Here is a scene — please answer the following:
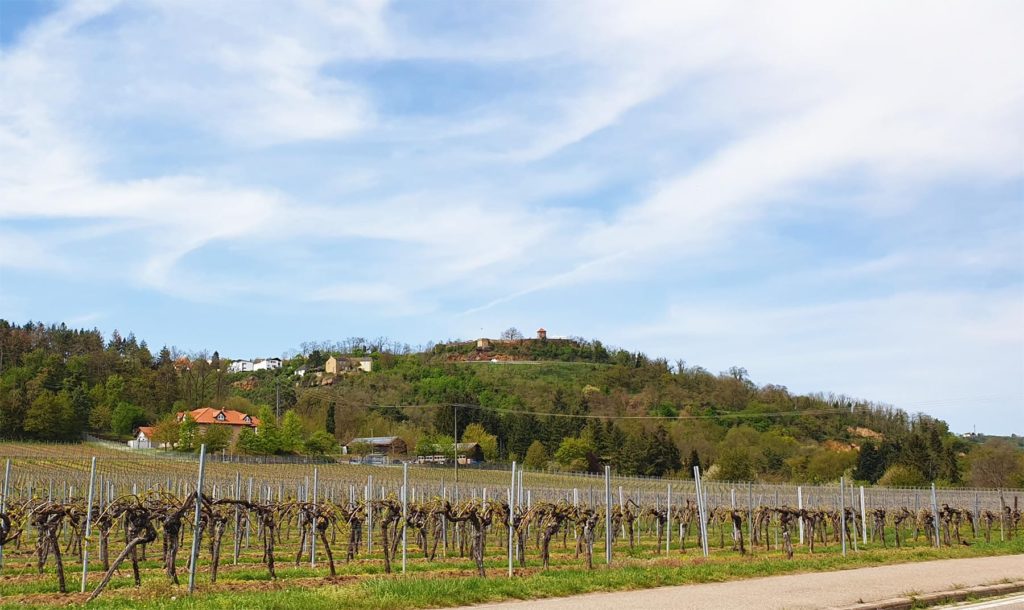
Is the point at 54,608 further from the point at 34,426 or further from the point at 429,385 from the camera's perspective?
the point at 429,385

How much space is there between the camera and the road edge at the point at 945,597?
13721 millimetres

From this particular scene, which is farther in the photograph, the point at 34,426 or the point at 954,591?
the point at 34,426

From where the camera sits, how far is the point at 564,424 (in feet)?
389

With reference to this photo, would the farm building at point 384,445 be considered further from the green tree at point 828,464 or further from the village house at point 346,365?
the village house at point 346,365

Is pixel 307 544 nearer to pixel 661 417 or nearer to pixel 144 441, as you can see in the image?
pixel 144 441

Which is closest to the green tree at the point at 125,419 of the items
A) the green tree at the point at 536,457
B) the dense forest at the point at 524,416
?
the dense forest at the point at 524,416

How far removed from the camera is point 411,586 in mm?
13555

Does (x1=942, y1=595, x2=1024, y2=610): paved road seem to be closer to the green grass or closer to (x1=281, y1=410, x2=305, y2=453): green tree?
the green grass

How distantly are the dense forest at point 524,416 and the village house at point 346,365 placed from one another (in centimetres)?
1136

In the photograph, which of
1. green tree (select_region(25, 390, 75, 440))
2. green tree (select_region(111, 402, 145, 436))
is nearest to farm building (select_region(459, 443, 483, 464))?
green tree (select_region(111, 402, 145, 436))

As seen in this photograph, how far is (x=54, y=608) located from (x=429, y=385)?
463 ft

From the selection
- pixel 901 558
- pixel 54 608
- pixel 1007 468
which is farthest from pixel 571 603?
pixel 1007 468

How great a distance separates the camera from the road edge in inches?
540

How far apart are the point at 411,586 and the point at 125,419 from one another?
104 meters
